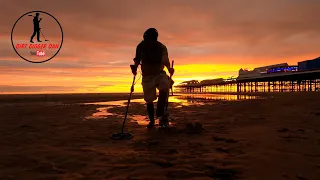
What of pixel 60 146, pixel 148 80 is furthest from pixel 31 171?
pixel 148 80

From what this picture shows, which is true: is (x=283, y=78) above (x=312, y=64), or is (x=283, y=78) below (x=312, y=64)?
below

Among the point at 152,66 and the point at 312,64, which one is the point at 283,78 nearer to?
the point at 312,64

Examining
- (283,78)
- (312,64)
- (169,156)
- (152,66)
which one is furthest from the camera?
(283,78)

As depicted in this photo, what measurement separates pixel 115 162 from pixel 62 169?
58 cm

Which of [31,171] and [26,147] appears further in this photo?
[26,147]

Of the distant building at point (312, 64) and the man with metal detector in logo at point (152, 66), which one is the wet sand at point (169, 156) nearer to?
the man with metal detector in logo at point (152, 66)

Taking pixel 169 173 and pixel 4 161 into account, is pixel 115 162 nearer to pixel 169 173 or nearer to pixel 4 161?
pixel 169 173

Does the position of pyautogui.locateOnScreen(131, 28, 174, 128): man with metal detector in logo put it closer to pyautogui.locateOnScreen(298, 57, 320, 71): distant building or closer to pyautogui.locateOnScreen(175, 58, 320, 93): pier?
pyautogui.locateOnScreen(175, 58, 320, 93): pier

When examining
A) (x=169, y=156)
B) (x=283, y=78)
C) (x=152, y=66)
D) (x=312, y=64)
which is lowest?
(x=169, y=156)

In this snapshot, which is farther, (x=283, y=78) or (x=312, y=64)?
(x=283, y=78)

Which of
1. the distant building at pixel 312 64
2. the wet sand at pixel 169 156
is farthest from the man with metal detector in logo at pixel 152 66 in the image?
the distant building at pixel 312 64

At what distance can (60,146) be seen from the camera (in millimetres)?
3805

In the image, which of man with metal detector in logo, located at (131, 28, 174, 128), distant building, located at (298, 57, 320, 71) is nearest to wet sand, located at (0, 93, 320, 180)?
man with metal detector in logo, located at (131, 28, 174, 128)

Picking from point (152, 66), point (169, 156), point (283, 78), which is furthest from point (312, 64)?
point (169, 156)
